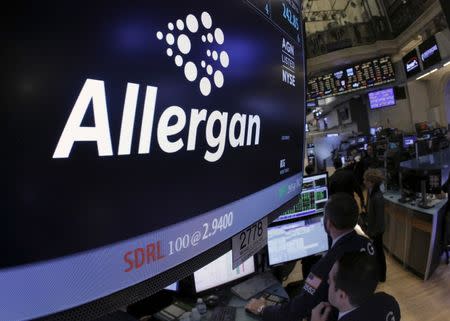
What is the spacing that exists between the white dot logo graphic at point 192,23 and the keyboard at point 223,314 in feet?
5.87

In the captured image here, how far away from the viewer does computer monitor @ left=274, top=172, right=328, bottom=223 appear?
8.20 feet

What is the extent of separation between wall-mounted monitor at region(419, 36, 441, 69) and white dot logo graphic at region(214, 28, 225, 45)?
794 centimetres

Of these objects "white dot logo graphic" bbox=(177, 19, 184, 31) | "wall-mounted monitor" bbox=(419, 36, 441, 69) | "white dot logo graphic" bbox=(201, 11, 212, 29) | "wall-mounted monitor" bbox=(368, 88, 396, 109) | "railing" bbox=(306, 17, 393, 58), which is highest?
"railing" bbox=(306, 17, 393, 58)

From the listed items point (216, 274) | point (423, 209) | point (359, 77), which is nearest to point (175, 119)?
point (216, 274)

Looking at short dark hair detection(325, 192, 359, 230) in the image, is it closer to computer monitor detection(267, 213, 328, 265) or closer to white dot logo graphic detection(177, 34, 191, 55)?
computer monitor detection(267, 213, 328, 265)

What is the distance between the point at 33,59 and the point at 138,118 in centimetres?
16

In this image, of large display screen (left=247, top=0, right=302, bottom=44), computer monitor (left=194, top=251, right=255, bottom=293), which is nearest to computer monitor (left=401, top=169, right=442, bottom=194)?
computer monitor (left=194, top=251, right=255, bottom=293)

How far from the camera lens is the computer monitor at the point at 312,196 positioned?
2500 mm

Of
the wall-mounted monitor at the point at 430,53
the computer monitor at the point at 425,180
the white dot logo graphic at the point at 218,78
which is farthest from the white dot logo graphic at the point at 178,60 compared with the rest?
the wall-mounted monitor at the point at 430,53

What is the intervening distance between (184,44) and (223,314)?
1.83m

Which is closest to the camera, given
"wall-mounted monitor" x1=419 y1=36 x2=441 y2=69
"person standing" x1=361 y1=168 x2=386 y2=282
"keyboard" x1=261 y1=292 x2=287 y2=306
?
"keyboard" x1=261 y1=292 x2=287 y2=306

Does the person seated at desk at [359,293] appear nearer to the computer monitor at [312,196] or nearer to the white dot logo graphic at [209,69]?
the computer monitor at [312,196]

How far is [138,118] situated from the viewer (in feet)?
1.55

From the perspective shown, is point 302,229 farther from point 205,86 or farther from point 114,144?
point 114,144
